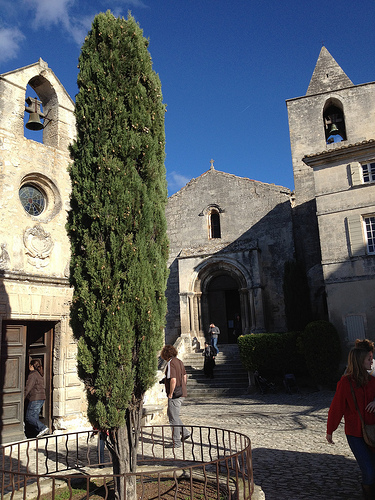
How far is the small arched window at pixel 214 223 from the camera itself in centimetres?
2052

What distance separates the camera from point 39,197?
29.9 ft

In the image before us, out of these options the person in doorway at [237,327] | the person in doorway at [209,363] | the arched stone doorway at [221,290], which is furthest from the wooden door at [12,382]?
the person in doorway at [237,327]

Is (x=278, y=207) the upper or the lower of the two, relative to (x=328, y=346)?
upper

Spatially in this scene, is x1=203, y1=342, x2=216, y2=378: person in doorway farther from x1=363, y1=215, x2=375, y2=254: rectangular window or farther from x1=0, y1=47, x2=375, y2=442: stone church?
x1=363, y1=215, x2=375, y2=254: rectangular window

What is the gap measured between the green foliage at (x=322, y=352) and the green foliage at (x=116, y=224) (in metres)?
10.2

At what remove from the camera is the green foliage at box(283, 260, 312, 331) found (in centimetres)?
1653

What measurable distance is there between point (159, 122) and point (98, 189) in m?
1.32

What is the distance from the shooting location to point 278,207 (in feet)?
62.7

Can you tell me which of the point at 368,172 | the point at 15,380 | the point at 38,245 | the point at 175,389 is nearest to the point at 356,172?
the point at 368,172

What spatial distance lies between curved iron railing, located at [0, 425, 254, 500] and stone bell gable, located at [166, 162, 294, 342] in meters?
10.4

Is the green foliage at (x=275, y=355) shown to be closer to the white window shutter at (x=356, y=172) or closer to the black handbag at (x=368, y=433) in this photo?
the white window shutter at (x=356, y=172)

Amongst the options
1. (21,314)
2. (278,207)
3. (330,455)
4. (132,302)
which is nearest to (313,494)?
(330,455)

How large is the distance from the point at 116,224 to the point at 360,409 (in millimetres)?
3132

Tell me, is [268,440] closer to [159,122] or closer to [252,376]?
[159,122]
